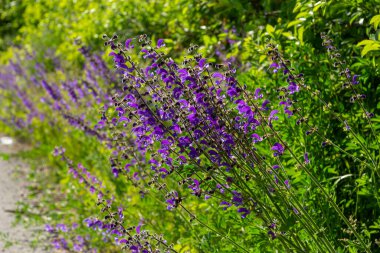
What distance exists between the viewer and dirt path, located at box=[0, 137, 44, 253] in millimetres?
5098

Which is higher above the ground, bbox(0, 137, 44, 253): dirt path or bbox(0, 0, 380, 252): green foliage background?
bbox(0, 0, 380, 252): green foliage background

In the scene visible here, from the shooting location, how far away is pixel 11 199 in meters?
6.52

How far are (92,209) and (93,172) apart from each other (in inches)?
46.1

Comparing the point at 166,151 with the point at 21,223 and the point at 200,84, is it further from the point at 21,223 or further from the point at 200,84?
the point at 21,223

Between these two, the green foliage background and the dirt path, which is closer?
the green foliage background

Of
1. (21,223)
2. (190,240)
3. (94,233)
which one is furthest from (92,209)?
(190,240)

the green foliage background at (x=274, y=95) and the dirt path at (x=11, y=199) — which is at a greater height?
the green foliage background at (x=274, y=95)

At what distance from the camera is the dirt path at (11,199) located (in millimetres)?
5098

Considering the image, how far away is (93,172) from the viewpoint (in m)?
6.29

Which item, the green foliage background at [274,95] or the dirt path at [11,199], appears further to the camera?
the dirt path at [11,199]

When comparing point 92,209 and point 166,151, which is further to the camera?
point 92,209

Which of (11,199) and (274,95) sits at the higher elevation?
(274,95)

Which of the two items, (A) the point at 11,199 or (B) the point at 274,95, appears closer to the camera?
(B) the point at 274,95

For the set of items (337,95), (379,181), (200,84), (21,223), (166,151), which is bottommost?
(21,223)
